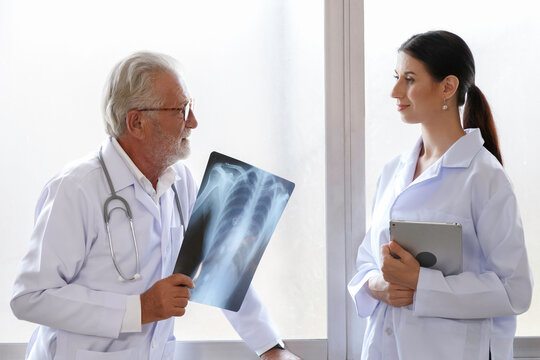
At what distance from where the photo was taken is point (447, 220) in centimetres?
141

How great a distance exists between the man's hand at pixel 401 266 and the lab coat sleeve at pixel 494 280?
0.02 m

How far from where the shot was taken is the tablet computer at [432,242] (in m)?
1.33

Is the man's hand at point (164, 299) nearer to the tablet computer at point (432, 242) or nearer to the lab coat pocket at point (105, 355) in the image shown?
the lab coat pocket at point (105, 355)

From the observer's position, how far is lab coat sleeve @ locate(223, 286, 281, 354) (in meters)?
1.61

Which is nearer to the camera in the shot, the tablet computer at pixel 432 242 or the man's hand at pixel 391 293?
the tablet computer at pixel 432 242

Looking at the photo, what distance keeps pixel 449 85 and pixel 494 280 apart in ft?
1.69

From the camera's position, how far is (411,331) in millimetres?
1434

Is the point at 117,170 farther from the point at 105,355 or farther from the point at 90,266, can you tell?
the point at 105,355

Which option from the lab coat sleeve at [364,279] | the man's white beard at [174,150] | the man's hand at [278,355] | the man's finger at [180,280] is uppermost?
the man's white beard at [174,150]

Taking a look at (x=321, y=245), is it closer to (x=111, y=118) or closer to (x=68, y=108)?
(x=111, y=118)

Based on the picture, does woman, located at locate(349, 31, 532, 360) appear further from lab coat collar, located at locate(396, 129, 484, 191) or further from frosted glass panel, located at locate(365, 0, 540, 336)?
frosted glass panel, located at locate(365, 0, 540, 336)

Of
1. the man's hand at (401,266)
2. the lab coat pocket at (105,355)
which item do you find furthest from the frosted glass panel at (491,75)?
the lab coat pocket at (105,355)

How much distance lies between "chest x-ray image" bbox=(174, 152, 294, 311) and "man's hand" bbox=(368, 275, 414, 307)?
323mm

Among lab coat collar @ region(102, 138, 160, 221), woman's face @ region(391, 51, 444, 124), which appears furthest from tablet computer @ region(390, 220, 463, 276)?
→ lab coat collar @ region(102, 138, 160, 221)
